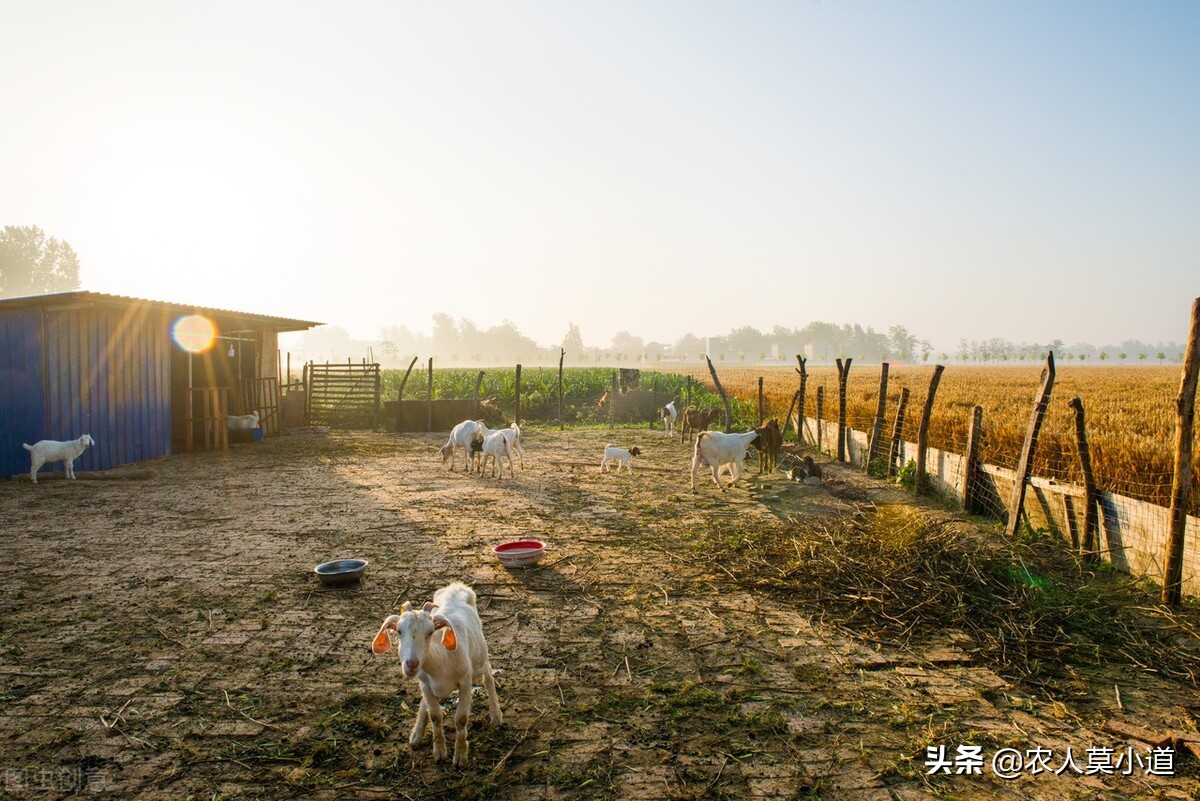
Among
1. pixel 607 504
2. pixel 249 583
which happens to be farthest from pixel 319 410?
pixel 249 583

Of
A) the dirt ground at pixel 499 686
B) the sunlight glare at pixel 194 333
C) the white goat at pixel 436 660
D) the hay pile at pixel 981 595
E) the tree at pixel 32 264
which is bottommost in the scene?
the dirt ground at pixel 499 686

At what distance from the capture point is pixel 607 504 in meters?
11.5

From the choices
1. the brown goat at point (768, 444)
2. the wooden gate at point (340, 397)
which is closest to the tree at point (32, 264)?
the wooden gate at point (340, 397)

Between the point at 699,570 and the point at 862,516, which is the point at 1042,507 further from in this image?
the point at 699,570

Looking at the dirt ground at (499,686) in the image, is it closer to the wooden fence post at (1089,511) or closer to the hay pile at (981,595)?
the hay pile at (981,595)

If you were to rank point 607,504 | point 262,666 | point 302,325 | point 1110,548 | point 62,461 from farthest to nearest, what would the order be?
point 302,325 → point 62,461 → point 607,504 → point 1110,548 → point 262,666

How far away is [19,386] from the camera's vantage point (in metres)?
13.5

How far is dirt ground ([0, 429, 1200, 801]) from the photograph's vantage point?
3.78m

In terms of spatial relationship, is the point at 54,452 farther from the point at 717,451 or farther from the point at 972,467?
the point at 972,467

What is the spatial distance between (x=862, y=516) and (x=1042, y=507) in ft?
7.54

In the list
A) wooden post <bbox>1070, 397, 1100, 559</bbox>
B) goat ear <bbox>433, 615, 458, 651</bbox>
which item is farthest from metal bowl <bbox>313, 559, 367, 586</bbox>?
wooden post <bbox>1070, 397, 1100, 559</bbox>

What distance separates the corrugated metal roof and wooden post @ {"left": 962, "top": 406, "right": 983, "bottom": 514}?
17.3m

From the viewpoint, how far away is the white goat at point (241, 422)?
2031 cm

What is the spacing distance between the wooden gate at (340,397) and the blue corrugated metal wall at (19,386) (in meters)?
12.4
